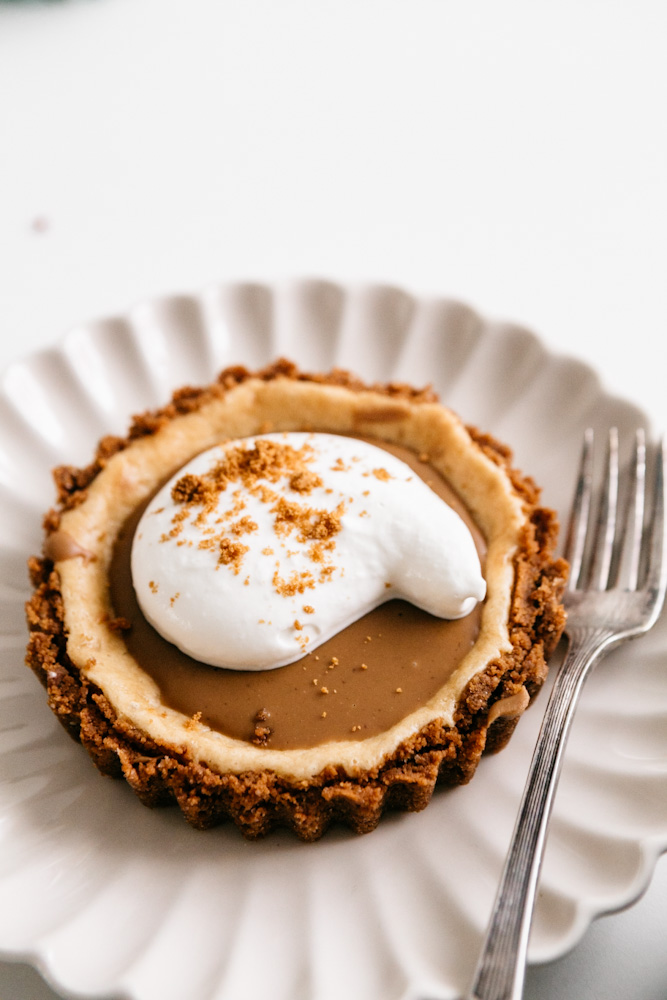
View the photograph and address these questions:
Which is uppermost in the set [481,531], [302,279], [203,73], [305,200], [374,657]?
[203,73]

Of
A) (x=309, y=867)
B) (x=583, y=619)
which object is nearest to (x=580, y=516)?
(x=583, y=619)

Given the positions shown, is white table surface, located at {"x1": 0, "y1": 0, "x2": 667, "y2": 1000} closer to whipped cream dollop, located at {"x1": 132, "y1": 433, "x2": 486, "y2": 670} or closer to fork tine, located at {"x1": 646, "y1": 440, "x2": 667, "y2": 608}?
fork tine, located at {"x1": 646, "y1": 440, "x2": 667, "y2": 608}

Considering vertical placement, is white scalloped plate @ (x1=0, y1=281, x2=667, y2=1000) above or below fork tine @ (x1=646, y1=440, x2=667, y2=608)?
below

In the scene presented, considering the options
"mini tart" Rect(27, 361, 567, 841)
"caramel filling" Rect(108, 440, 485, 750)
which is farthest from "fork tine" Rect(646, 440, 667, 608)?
"caramel filling" Rect(108, 440, 485, 750)

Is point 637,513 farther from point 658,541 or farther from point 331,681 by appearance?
point 331,681

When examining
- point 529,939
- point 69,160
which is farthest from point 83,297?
point 529,939

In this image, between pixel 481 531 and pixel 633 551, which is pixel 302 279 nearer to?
pixel 481 531
